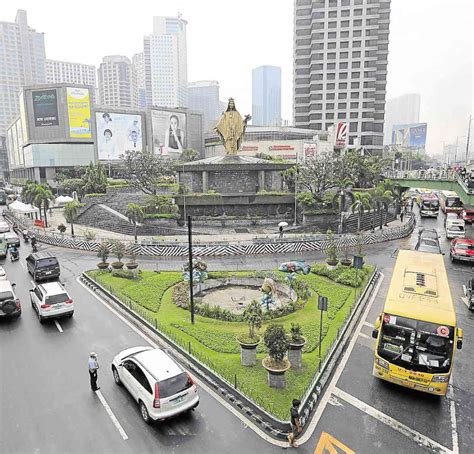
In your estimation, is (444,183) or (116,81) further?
(116,81)

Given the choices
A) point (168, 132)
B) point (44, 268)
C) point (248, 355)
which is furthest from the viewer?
point (168, 132)

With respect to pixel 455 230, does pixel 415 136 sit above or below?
above

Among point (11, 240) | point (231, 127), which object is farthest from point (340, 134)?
point (11, 240)

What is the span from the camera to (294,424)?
1058 centimetres

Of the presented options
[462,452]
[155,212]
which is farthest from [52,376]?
[155,212]

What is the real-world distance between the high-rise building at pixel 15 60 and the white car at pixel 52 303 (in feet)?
564

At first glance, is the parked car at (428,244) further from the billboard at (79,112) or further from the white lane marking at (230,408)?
the billboard at (79,112)

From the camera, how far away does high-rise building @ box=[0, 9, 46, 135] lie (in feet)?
536

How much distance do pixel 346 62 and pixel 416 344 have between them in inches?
4174

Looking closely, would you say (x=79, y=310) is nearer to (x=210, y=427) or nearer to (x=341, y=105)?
Answer: (x=210, y=427)

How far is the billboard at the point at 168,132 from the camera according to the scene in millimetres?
102562

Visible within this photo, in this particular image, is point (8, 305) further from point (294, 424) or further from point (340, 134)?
point (340, 134)

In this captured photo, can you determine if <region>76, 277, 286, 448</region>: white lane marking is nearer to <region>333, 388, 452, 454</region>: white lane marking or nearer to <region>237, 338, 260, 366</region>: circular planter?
<region>237, 338, 260, 366</region>: circular planter

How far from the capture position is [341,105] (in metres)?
106
